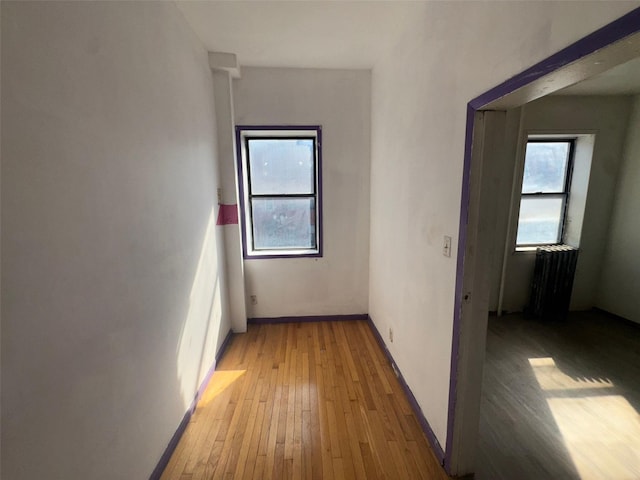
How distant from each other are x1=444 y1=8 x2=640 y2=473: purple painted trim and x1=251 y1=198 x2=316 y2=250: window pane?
2.06 metres

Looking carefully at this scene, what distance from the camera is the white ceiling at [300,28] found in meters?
1.76

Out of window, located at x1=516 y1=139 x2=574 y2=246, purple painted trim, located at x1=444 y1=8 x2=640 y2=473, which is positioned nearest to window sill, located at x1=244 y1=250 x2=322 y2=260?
purple painted trim, located at x1=444 y1=8 x2=640 y2=473

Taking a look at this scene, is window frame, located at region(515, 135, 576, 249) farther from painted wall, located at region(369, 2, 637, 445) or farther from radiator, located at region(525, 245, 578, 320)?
painted wall, located at region(369, 2, 637, 445)

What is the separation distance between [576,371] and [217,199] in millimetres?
3586

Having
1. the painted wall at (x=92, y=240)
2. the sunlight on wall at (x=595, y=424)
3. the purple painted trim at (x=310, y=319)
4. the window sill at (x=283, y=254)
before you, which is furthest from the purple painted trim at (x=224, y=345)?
the sunlight on wall at (x=595, y=424)

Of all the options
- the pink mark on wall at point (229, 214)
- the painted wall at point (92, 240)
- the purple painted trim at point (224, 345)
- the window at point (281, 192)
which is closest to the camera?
the painted wall at point (92, 240)

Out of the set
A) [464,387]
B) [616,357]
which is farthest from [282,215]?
[616,357]

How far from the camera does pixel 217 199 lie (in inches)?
102

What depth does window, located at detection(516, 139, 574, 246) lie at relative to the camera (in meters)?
3.34

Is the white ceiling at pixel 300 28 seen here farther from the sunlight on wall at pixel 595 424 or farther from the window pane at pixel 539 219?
the sunlight on wall at pixel 595 424

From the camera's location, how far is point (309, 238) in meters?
3.24

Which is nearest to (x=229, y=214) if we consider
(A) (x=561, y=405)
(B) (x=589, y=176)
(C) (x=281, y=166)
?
(C) (x=281, y=166)

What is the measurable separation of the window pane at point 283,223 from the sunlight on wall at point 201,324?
29.8 inches

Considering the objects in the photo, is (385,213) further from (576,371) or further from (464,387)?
(576,371)
